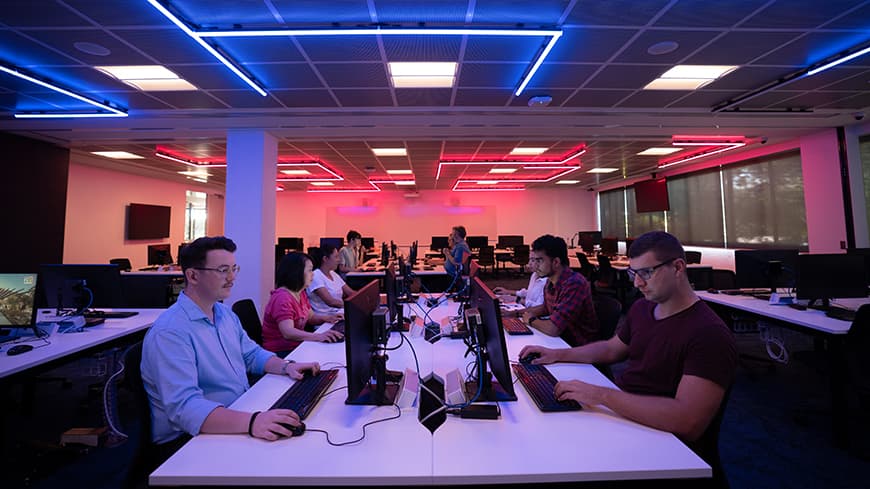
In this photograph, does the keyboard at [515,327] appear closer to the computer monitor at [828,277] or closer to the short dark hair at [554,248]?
the short dark hair at [554,248]

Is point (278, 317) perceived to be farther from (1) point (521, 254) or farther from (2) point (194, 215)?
(2) point (194, 215)

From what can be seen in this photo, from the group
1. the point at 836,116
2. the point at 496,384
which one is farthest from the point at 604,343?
the point at 836,116

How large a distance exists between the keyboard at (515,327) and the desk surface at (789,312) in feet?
7.04

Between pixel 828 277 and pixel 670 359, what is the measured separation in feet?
9.73

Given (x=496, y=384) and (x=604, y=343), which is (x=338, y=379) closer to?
(x=496, y=384)

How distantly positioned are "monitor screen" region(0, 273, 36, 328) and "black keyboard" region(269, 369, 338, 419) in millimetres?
2158

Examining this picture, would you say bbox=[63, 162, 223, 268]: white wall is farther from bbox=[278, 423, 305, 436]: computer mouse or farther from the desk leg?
the desk leg

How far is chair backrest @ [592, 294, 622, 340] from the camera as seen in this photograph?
7.51 feet

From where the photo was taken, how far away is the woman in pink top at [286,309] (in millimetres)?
2445

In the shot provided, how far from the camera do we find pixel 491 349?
1.40 meters

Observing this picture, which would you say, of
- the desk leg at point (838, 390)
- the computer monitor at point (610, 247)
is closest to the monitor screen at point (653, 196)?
the computer monitor at point (610, 247)

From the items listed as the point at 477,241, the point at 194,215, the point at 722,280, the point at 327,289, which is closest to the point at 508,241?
the point at 477,241

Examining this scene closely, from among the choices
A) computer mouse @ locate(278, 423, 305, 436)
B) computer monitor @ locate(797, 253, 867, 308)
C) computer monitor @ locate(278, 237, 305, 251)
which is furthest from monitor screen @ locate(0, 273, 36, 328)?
computer monitor @ locate(278, 237, 305, 251)

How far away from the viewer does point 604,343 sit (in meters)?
1.82
